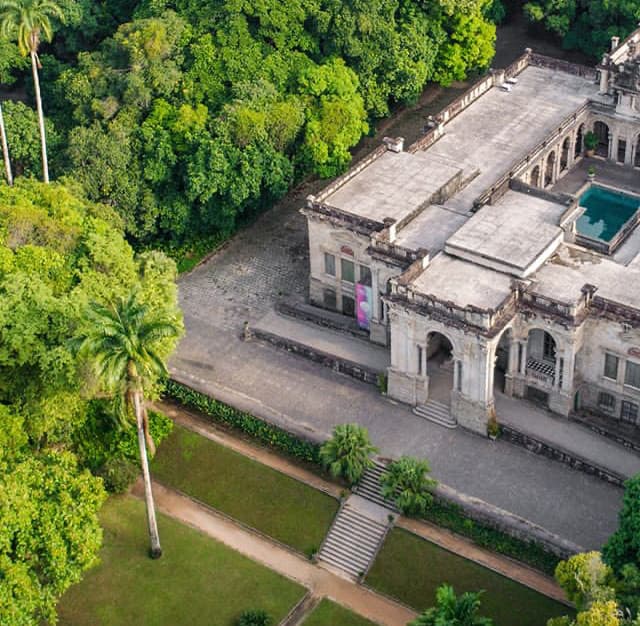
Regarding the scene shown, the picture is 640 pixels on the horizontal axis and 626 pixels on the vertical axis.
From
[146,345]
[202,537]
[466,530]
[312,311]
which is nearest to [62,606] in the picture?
[202,537]

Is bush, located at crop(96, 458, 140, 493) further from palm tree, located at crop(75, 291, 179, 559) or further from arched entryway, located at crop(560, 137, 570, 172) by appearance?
arched entryway, located at crop(560, 137, 570, 172)

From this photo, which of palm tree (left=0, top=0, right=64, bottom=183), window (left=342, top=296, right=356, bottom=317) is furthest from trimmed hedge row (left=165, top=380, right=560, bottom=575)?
palm tree (left=0, top=0, right=64, bottom=183)

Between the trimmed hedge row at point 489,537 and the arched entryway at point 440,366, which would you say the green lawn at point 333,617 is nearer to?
the trimmed hedge row at point 489,537

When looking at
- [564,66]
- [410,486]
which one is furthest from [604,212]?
[410,486]

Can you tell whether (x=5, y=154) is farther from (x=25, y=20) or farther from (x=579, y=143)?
(x=579, y=143)

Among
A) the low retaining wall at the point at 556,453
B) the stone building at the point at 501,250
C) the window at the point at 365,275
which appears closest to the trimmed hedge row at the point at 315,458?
the low retaining wall at the point at 556,453
